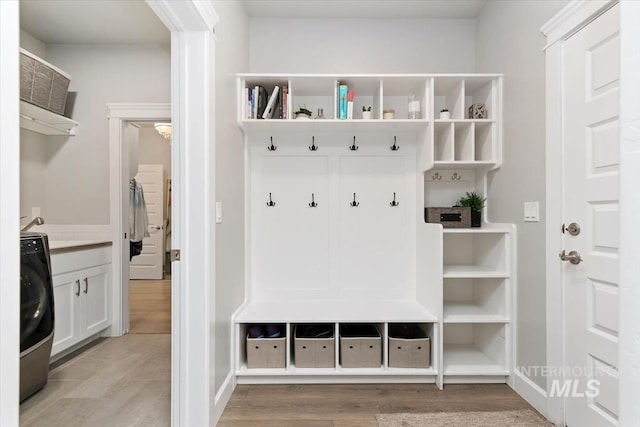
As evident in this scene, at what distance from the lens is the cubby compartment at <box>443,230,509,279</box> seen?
2.29 meters

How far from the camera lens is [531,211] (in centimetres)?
206

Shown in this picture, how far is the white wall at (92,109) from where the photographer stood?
3.19 m

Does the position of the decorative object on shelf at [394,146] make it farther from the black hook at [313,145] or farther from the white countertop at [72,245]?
the white countertop at [72,245]

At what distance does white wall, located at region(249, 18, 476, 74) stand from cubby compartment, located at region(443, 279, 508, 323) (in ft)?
5.66

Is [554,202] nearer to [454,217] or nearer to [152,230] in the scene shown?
[454,217]

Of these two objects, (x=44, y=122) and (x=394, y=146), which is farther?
(x=44, y=122)

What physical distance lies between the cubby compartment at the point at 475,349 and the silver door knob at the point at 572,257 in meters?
0.71

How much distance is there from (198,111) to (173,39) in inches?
15.9

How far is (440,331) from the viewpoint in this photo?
88.4 inches

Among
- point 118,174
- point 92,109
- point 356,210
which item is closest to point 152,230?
point 118,174

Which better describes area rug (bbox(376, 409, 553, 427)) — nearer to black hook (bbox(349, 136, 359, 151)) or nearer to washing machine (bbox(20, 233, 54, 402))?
black hook (bbox(349, 136, 359, 151))

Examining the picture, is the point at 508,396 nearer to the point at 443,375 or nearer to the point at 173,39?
the point at 443,375
